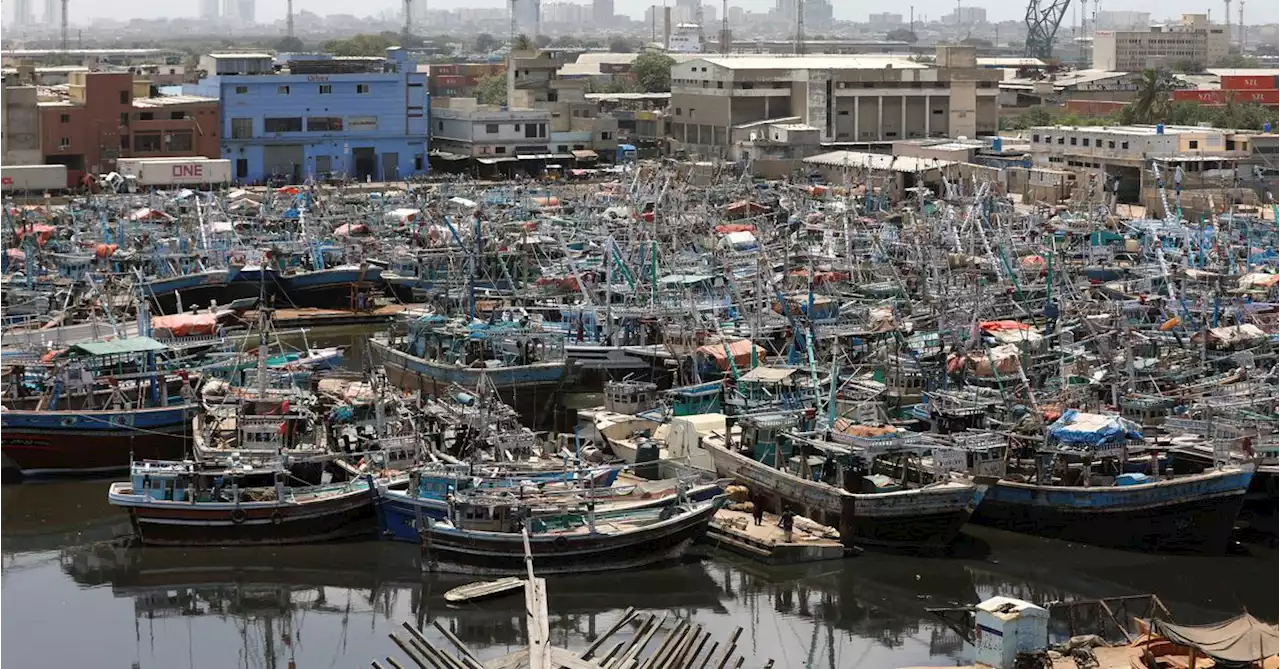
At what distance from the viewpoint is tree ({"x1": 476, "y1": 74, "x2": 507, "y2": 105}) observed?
66688 millimetres

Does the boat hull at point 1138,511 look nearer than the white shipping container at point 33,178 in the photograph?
Yes

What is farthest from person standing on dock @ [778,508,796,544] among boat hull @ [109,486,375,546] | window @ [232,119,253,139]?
window @ [232,119,253,139]

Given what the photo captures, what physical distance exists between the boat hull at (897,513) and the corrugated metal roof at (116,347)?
7345mm

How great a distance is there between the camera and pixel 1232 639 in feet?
39.5

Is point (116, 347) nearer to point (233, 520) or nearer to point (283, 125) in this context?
point (233, 520)

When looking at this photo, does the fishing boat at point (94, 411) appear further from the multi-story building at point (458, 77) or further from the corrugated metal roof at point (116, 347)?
the multi-story building at point (458, 77)

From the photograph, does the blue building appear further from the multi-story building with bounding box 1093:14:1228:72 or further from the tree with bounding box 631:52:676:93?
the multi-story building with bounding box 1093:14:1228:72

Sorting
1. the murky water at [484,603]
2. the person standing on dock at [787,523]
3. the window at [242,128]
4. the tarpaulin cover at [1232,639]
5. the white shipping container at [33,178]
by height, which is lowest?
the murky water at [484,603]

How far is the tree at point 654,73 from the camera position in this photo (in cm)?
7206

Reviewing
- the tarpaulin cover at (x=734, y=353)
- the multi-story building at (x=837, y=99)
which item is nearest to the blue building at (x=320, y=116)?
the multi-story building at (x=837, y=99)

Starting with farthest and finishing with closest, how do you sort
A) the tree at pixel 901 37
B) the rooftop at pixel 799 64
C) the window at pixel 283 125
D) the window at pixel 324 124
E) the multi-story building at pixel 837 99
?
the tree at pixel 901 37, the rooftop at pixel 799 64, the multi-story building at pixel 837 99, the window at pixel 324 124, the window at pixel 283 125

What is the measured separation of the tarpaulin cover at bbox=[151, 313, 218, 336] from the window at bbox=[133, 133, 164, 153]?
2148 cm

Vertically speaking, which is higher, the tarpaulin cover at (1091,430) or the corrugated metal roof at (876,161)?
the corrugated metal roof at (876,161)

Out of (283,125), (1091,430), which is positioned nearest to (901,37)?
(283,125)
